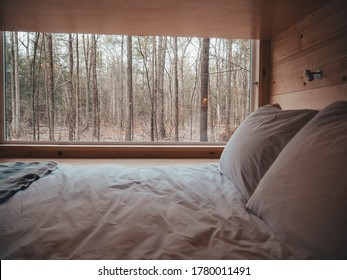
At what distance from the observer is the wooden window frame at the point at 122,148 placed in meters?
2.44

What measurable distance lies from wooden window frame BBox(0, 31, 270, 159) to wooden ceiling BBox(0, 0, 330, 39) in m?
0.45

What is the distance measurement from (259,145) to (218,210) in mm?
310

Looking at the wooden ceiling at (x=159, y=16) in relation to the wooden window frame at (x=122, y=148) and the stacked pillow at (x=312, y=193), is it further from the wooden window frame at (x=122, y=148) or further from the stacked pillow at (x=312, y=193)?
the stacked pillow at (x=312, y=193)

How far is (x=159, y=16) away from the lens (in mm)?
1756

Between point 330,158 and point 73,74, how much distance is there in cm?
241

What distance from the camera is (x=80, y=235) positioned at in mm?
608

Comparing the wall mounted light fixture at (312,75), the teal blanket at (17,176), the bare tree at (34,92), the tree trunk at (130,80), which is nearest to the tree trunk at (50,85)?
the bare tree at (34,92)

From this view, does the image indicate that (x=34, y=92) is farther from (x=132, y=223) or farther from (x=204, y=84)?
(x=132, y=223)

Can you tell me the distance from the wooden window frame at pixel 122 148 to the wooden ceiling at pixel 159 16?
45 centimetres

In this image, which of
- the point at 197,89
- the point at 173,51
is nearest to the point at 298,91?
the point at 197,89

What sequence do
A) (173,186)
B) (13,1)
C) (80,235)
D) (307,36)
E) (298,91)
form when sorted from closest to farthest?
(80,235) < (173,186) < (13,1) < (307,36) < (298,91)

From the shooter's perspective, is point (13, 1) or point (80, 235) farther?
point (13, 1)

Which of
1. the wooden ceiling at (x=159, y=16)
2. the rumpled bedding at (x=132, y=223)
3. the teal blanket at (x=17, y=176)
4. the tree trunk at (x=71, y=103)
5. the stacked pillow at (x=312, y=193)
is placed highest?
the wooden ceiling at (x=159, y=16)

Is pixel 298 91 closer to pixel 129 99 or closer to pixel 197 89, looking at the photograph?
pixel 197 89
